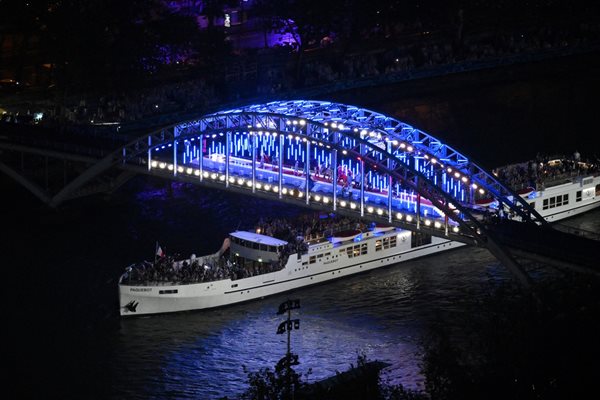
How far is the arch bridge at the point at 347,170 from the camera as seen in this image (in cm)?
7425

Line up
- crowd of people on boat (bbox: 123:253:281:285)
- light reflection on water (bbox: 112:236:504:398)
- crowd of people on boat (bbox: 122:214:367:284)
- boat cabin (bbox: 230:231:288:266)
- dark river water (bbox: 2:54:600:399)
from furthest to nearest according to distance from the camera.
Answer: boat cabin (bbox: 230:231:288:266) < crowd of people on boat (bbox: 122:214:367:284) < crowd of people on boat (bbox: 123:253:281:285) < dark river water (bbox: 2:54:600:399) < light reflection on water (bbox: 112:236:504:398)

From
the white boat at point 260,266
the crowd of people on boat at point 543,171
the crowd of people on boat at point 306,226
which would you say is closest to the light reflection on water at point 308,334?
the white boat at point 260,266

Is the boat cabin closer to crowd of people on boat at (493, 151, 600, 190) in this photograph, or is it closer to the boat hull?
the boat hull

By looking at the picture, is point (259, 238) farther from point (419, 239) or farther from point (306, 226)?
point (419, 239)

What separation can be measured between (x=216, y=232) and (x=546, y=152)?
102 ft

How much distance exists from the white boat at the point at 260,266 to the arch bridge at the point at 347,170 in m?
2.28

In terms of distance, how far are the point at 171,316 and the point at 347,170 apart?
14837mm

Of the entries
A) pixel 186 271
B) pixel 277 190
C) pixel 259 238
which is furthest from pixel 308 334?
pixel 277 190

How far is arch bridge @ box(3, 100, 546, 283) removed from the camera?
244 feet

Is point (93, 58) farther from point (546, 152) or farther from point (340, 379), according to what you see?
point (340, 379)

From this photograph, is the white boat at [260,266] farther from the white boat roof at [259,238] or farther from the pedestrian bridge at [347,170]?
the pedestrian bridge at [347,170]

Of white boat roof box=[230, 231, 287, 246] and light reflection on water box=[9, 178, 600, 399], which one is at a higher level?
white boat roof box=[230, 231, 287, 246]

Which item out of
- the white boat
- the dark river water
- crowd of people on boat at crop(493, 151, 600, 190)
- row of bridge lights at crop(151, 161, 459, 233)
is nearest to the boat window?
the white boat

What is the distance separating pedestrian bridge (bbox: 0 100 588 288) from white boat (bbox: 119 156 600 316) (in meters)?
2.29
